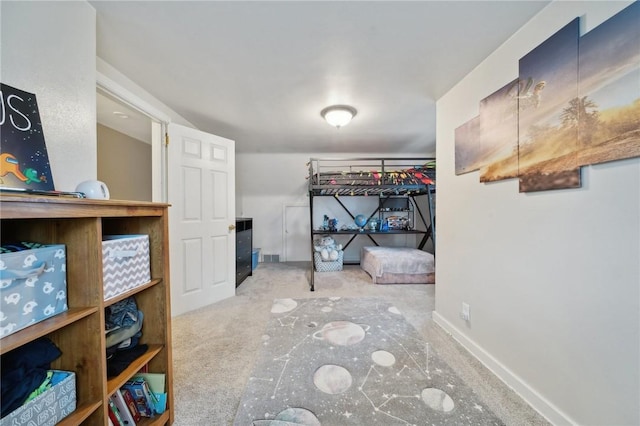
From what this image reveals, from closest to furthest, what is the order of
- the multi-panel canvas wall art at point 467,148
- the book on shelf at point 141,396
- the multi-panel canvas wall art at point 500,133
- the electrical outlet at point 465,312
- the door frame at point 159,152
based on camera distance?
1. the book on shelf at point 141,396
2. the multi-panel canvas wall art at point 500,133
3. the multi-panel canvas wall art at point 467,148
4. the electrical outlet at point 465,312
5. the door frame at point 159,152

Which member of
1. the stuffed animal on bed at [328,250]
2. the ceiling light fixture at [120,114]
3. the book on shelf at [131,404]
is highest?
the ceiling light fixture at [120,114]

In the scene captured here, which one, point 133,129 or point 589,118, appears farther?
point 133,129

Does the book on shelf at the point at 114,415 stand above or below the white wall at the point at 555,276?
below

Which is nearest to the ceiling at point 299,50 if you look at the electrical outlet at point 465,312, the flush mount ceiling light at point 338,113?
the flush mount ceiling light at point 338,113

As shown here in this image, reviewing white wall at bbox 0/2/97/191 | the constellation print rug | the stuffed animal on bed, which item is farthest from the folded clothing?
the stuffed animal on bed

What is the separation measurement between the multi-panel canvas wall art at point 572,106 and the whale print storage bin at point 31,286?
6.78 feet

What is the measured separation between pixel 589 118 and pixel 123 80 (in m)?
2.92

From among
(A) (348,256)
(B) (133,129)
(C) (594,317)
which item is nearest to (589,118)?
(C) (594,317)

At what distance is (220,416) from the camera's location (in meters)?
1.14

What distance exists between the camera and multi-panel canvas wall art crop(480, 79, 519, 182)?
50.2 inches

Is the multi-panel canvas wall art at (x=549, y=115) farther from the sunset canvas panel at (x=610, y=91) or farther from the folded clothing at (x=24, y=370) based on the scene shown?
the folded clothing at (x=24, y=370)

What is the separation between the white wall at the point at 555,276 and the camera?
0.86 metres

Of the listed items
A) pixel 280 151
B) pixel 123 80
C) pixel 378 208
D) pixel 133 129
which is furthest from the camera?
pixel 378 208

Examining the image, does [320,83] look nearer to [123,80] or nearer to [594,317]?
[123,80]
